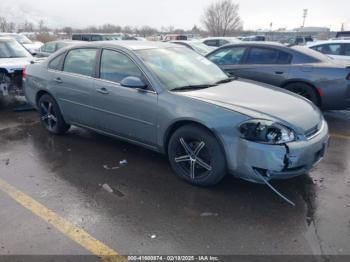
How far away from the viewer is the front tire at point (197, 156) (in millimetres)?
3752

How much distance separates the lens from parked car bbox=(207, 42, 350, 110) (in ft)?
21.5

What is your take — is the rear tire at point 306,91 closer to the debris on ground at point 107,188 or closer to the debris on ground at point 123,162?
the debris on ground at point 123,162

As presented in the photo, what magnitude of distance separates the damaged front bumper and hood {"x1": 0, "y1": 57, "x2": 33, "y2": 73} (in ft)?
20.7

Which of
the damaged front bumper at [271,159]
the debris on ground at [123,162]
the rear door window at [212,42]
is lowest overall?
the debris on ground at [123,162]

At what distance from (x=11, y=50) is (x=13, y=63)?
1130mm

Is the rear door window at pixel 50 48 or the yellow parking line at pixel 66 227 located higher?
the rear door window at pixel 50 48

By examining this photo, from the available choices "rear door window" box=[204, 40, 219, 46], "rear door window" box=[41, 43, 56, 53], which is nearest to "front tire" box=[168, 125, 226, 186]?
"rear door window" box=[41, 43, 56, 53]

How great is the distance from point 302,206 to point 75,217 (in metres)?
2.31

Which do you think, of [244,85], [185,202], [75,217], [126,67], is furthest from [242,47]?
[75,217]

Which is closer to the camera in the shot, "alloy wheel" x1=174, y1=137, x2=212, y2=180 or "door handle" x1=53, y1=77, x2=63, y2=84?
"alloy wheel" x1=174, y1=137, x2=212, y2=180

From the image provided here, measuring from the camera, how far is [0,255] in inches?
114

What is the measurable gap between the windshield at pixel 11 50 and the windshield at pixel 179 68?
18.8ft

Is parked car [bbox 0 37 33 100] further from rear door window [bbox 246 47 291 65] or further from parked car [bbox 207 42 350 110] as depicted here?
rear door window [bbox 246 47 291 65]

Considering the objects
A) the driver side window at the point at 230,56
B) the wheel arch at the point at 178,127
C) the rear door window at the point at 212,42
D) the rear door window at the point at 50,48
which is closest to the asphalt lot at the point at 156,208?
the wheel arch at the point at 178,127
